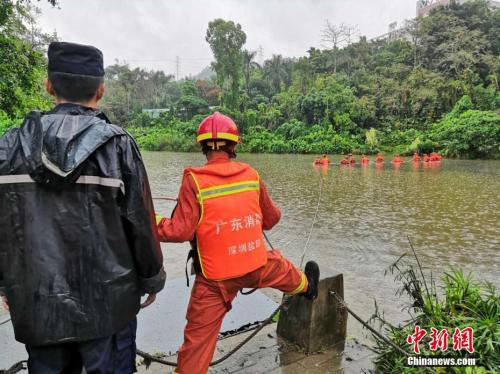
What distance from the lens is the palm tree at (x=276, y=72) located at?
1984 inches

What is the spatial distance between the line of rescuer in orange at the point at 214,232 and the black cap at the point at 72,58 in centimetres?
77

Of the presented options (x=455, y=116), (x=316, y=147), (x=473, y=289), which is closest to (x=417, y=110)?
(x=455, y=116)

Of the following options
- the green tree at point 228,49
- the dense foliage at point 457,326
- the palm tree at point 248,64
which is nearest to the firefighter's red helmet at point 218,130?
the dense foliage at point 457,326

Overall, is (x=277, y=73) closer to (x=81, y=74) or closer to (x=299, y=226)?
(x=299, y=226)

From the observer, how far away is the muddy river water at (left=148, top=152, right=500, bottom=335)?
5199mm

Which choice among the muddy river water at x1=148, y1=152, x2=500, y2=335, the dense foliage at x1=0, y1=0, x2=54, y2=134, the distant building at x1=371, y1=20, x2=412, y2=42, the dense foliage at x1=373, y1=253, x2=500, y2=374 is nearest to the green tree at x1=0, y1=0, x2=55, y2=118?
the dense foliage at x1=0, y1=0, x2=54, y2=134

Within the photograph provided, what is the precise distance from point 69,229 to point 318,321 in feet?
5.94

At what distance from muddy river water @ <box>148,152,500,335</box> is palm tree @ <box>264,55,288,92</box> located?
37507mm

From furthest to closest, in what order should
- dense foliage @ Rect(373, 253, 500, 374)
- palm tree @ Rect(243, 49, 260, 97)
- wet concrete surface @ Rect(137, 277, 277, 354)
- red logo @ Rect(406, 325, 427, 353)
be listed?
palm tree @ Rect(243, 49, 260, 97) → wet concrete surface @ Rect(137, 277, 277, 354) → red logo @ Rect(406, 325, 427, 353) → dense foliage @ Rect(373, 253, 500, 374)

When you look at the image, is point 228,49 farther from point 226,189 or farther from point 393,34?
point 226,189

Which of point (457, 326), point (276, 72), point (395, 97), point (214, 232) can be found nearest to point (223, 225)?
point (214, 232)

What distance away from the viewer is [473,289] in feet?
8.52

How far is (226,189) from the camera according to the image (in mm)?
2139

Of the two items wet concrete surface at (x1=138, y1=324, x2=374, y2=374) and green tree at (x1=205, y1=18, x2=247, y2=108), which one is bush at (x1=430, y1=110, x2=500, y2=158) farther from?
wet concrete surface at (x1=138, y1=324, x2=374, y2=374)
